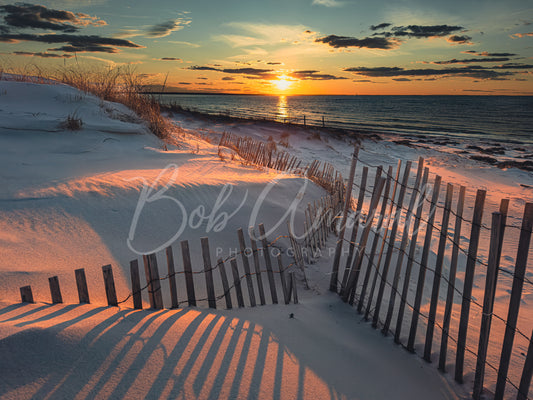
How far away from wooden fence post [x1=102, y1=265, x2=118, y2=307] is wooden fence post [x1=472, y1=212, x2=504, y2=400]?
2875 millimetres

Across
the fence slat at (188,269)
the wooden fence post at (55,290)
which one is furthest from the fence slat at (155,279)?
the wooden fence post at (55,290)

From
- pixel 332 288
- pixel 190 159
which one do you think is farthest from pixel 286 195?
pixel 332 288

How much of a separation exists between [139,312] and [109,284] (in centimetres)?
34

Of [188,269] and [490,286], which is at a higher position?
[490,286]

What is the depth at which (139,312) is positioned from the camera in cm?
251

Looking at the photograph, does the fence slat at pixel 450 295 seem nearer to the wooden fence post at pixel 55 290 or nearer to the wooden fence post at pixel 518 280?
the wooden fence post at pixel 518 280

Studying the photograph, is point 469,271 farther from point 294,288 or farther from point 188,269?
point 188,269

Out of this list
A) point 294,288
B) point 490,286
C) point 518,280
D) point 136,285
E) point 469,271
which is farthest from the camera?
point 294,288

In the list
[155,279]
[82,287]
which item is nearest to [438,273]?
[155,279]

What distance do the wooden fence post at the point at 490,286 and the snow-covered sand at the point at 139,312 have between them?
22 cm

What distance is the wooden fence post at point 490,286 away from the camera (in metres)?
2.13

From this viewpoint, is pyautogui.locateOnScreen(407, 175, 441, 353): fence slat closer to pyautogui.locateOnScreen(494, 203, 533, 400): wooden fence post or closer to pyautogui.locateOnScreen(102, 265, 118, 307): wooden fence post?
pyautogui.locateOnScreen(494, 203, 533, 400): wooden fence post

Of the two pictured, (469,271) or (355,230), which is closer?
(469,271)

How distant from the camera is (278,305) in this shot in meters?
3.25
